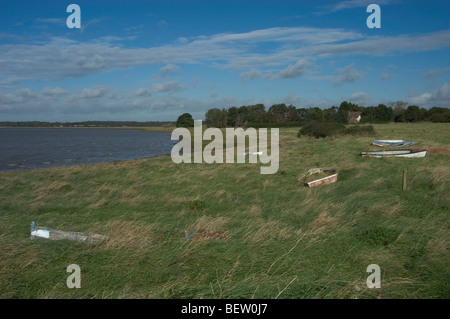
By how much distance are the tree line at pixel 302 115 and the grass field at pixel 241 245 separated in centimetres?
6823

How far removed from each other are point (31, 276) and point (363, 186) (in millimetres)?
11015

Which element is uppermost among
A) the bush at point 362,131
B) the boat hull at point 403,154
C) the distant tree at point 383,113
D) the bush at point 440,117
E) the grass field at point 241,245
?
the distant tree at point 383,113

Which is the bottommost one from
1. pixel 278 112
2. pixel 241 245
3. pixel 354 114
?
pixel 241 245

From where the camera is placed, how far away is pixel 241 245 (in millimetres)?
6512

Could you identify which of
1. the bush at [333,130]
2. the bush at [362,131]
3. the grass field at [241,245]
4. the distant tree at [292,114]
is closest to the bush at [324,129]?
the bush at [333,130]

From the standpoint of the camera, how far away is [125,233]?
7102mm

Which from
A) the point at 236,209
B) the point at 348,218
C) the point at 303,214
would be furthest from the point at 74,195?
the point at 348,218

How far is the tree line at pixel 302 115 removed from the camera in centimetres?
8719

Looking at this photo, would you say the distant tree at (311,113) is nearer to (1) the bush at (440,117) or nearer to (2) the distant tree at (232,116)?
(2) the distant tree at (232,116)

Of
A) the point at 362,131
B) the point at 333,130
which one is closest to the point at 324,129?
the point at 333,130

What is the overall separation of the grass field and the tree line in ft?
224

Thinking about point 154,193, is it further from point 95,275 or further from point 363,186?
point 95,275

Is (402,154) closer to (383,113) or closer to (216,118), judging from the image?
(216,118)

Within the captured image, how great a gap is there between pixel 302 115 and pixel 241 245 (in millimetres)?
125503
